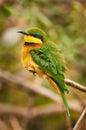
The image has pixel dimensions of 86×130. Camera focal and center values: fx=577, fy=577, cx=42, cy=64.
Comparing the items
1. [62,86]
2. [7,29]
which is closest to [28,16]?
[7,29]

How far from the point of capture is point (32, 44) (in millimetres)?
2666

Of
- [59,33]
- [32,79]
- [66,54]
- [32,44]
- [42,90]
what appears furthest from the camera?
[32,79]

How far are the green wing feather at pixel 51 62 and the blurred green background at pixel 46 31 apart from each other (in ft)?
3.27

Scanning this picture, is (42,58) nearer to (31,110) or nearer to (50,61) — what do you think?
(50,61)

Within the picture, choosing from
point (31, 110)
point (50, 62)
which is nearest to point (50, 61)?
point (50, 62)

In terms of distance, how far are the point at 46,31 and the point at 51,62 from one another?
196cm

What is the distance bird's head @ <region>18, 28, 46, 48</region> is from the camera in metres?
2.64

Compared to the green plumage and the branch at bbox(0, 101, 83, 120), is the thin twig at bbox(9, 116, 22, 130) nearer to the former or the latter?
the branch at bbox(0, 101, 83, 120)

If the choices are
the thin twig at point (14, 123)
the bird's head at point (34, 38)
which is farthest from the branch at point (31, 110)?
the bird's head at point (34, 38)

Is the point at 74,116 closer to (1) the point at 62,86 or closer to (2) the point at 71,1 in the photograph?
(2) the point at 71,1

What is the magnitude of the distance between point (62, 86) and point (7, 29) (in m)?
3.10

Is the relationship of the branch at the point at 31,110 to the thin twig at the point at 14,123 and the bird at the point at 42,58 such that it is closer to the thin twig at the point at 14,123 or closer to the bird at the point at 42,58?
the thin twig at the point at 14,123

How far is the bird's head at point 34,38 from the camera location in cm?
264

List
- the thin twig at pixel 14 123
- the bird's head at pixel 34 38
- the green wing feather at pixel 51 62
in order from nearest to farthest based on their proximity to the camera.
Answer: the green wing feather at pixel 51 62 → the bird's head at pixel 34 38 → the thin twig at pixel 14 123
